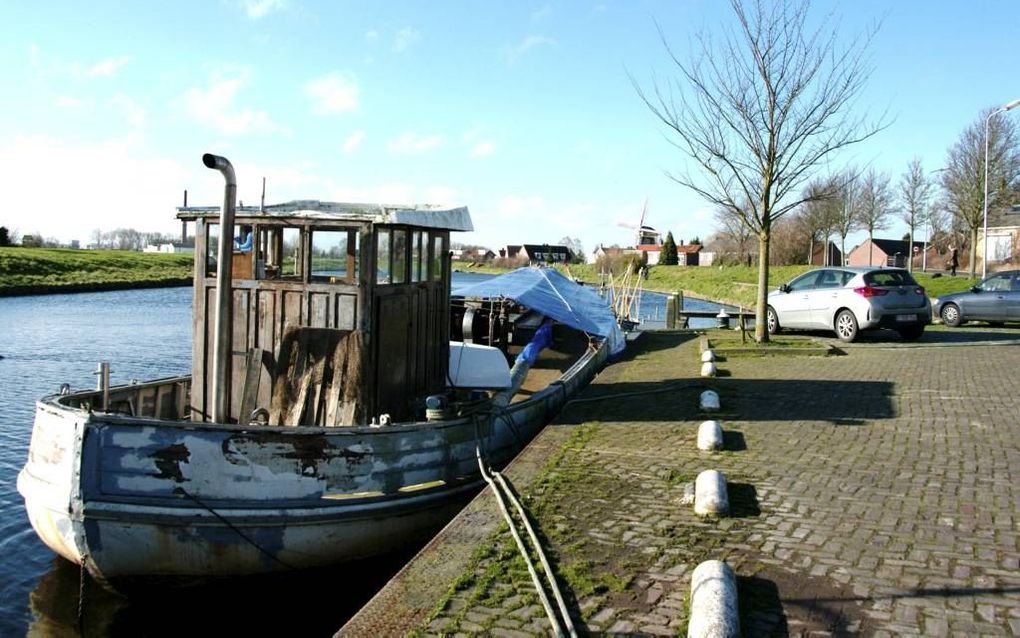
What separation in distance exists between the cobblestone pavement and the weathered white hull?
148cm

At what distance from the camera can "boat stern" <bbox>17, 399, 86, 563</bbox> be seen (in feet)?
22.1

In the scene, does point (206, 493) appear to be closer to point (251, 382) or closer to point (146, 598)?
point (146, 598)

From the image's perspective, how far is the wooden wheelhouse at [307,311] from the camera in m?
8.24

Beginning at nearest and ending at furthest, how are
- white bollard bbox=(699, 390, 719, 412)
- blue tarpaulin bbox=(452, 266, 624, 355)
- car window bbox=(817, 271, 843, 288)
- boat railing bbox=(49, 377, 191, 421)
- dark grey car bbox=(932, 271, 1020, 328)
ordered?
boat railing bbox=(49, 377, 191, 421)
white bollard bbox=(699, 390, 719, 412)
blue tarpaulin bbox=(452, 266, 624, 355)
car window bbox=(817, 271, 843, 288)
dark grey car bbox=(932, 271, 1020, 328)

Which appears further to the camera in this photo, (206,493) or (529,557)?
(206,493)

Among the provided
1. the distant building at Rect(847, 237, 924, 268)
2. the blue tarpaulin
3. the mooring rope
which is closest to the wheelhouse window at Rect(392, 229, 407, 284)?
the mooring rope

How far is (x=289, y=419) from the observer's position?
816cm

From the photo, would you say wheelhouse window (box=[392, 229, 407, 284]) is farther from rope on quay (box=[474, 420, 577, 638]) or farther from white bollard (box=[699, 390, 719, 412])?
white bollard (box=[699, 390, 719, 412])

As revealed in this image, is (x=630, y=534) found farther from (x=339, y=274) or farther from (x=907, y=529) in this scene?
(x=339, y=274)

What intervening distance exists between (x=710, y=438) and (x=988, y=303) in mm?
17545

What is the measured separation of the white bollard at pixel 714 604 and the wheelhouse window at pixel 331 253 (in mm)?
4861

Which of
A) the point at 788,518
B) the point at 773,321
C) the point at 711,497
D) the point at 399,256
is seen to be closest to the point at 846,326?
the point at 773,321

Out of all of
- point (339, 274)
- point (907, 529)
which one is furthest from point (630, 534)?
point (339, 274)

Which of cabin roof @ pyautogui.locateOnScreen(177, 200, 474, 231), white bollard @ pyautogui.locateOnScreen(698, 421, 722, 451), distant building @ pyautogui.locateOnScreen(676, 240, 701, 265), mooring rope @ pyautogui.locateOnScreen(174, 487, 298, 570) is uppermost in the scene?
distant building @ pyautogui.locateOnScreen(676, 240, 701, 265)
